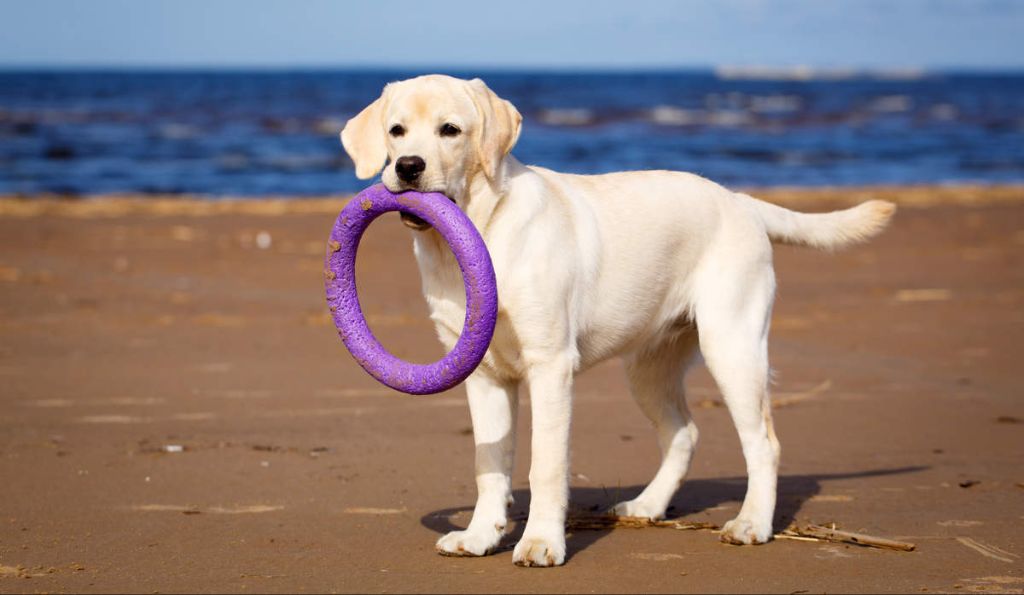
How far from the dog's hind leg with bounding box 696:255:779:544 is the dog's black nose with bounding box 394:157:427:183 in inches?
57.8

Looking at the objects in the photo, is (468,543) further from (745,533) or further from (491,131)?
(491,131)

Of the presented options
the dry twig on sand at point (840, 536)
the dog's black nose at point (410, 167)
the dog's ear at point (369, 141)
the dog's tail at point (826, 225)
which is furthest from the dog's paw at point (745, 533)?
the dog's ear at point (369, 141)

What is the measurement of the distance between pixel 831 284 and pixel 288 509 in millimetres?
7864

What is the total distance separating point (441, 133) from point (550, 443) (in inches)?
49.7

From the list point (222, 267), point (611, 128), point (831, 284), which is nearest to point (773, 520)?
point (831, 284)

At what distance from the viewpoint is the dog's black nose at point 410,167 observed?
4.63 metres

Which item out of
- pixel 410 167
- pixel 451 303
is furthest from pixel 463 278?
pixel 410 167

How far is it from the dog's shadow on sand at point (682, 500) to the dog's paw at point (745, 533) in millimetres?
280

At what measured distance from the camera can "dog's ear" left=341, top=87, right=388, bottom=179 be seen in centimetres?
496

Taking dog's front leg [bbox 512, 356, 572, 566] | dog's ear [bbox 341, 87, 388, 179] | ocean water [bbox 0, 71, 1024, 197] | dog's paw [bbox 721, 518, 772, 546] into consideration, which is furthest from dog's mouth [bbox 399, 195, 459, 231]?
ocean water [bbox 0, 71, 1024, 197]

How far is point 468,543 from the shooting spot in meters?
4.77

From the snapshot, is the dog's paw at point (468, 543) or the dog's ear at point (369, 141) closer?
the dog's paw at point (468, 543)

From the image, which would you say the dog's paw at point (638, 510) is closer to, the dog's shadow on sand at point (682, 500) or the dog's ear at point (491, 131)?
the dog's shadow on sand at point (682, 500)

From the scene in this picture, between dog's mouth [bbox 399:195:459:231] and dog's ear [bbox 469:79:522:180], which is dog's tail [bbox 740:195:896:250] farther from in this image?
dog's mouth [bbox 399:195:459:231]
